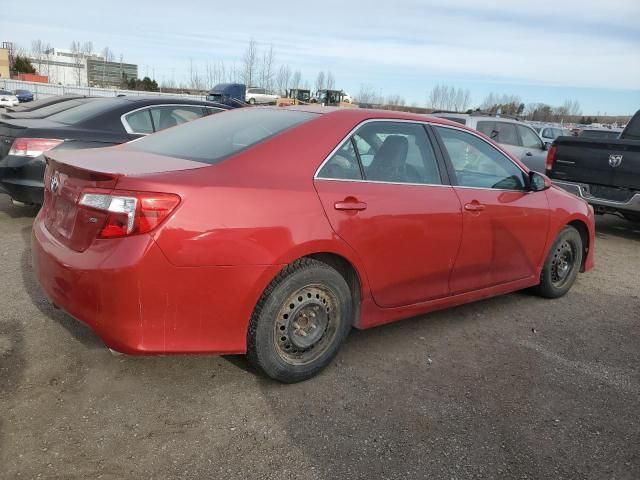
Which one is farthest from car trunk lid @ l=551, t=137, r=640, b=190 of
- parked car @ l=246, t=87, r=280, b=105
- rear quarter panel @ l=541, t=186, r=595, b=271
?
parked car @ l=246, t=87, r=280, b=105

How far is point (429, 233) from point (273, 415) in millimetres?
1541

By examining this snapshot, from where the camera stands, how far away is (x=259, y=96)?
4278 cm

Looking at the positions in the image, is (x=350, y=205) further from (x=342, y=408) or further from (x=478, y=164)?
(x=478, y=164)

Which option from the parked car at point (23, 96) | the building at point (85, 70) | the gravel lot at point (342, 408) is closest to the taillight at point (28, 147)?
the gravel lot at point (342, 408)

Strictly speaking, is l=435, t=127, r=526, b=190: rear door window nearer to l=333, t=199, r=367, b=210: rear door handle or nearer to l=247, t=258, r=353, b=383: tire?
l=333, t=199, r=367, b=210: rear door handle

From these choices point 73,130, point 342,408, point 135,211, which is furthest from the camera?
point 73,130

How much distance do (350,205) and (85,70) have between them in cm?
8856

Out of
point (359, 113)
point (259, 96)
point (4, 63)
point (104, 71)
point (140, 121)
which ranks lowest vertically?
point (140, 121)

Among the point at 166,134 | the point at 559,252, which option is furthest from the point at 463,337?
the point at 166,134

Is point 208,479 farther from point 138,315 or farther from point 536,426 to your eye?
point 536,426

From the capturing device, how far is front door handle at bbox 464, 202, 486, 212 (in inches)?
147

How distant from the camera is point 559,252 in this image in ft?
15.8

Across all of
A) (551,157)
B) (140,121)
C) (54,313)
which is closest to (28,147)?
(140,121)

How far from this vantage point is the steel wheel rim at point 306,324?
2977 mm
